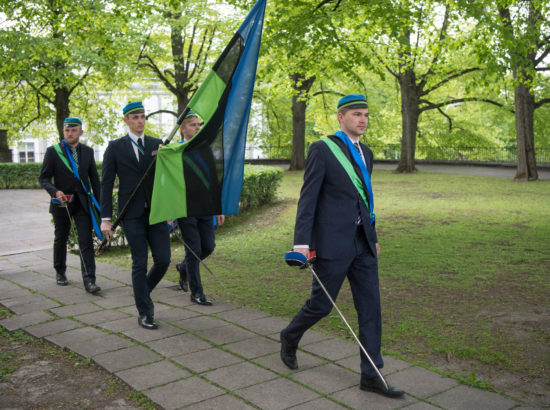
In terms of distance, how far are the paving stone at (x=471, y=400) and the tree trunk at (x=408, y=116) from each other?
80.5 ft

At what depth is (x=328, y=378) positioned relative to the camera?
431 cm

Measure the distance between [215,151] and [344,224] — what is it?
1.54 meters

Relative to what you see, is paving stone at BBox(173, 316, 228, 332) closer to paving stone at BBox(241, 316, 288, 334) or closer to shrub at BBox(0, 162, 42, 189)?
paving stone at BBox(241, 316, 288, 334)

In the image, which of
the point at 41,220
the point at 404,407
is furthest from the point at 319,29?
the point at 404,407

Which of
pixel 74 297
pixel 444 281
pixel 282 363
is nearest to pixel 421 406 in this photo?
pixel 282 363

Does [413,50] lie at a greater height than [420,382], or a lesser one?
greater

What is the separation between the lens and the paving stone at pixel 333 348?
4797mm

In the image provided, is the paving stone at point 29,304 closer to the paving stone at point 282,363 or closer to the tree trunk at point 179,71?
the paving stone at point 282,363

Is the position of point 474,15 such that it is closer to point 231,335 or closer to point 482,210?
point 482,210

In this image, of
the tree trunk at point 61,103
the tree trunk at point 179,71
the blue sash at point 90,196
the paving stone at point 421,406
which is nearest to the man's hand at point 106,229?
the blue sash at point 90,196

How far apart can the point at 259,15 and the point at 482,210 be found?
36.4 ft

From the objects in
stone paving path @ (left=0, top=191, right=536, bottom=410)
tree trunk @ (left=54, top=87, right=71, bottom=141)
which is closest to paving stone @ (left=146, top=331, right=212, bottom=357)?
stone paving path @ (left=0, top=191, right=536, bottom=410)

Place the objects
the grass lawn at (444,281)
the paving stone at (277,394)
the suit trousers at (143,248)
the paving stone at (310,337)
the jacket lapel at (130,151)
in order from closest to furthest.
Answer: the paving stone at (277,394), the grass lawn at (444,281), the paving stone at (310,337), the suit trousers at (143,248), the jacket lapel at (130,151)

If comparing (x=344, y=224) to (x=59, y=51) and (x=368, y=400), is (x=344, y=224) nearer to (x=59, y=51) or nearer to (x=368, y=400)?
(x=368, y=400)
